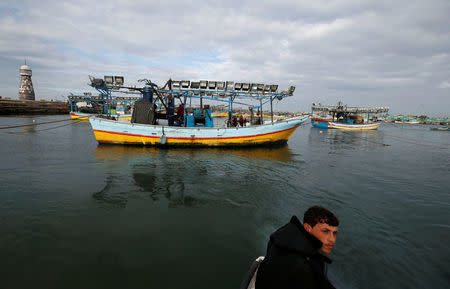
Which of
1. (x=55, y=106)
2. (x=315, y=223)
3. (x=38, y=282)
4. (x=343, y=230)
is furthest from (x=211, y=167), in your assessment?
(x=55, y=106)

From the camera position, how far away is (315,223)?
84.7 inches

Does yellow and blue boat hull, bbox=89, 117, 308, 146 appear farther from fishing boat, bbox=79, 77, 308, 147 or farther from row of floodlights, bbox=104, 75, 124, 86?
row of floodlights, bbox=104, 75, 124, 86

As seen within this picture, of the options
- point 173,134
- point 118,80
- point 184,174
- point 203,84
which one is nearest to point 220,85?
point 203,84

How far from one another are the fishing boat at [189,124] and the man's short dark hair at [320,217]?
13844mm

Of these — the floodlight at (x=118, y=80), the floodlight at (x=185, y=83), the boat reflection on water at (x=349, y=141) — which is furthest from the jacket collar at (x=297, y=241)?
the boat reflection on water at (x=349, y=141)

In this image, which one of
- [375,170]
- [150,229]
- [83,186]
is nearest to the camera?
[150,229]

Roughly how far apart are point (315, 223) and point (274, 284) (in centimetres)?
74

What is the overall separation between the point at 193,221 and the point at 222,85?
13675 mm

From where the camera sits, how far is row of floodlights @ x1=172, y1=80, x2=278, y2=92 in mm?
17172

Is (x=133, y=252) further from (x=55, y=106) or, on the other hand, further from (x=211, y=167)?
(x=55, y=106)

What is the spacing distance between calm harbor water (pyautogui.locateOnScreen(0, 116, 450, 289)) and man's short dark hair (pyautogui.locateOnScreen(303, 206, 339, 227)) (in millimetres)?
2430

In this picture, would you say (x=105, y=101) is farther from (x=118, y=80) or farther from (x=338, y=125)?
(x=338, y=125)

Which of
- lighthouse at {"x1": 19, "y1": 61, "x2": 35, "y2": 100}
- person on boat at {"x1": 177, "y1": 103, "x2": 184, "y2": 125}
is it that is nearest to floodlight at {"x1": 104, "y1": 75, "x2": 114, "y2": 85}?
person on boat at {"x1": 177, "y1": 103, "x2": 184, "y2": 125}

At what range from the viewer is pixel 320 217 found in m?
2.11
